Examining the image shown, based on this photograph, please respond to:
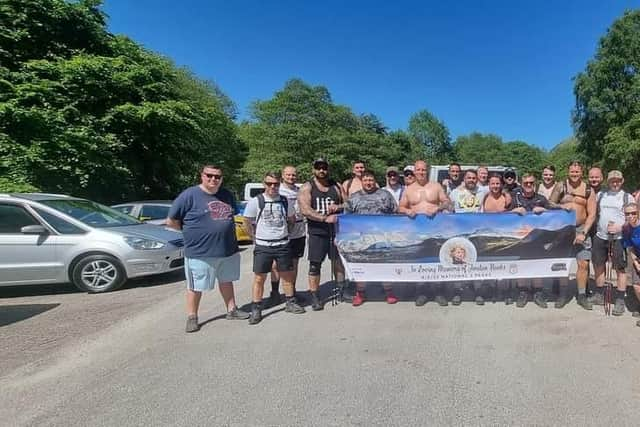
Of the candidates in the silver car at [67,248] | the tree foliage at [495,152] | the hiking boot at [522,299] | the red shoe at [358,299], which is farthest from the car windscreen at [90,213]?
the tree foliage at [495,152]

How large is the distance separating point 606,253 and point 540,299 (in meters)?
0.97

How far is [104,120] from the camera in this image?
1723 centimetres

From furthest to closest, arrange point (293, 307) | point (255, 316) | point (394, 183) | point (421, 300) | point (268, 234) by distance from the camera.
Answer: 1. point (394, 183)
2. point (421, 300)
3. point (293, 307)
4. point (268, 234)
5. point (255, 316)

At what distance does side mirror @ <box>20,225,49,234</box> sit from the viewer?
20.5 ft

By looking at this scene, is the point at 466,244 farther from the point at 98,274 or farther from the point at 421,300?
the point at 98,274

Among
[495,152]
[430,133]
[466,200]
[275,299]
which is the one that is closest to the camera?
[275,299]

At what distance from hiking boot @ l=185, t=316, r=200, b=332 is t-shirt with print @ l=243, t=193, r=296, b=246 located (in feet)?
3.67

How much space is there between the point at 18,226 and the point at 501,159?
98212mm

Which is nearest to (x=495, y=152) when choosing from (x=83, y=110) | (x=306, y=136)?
(x=306, y=136)

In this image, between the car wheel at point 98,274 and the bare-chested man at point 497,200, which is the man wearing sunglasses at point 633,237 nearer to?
the bare-chested man at point 497,200

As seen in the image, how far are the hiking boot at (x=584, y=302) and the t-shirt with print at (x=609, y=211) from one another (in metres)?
0.77

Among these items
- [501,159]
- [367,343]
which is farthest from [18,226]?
[501,159]

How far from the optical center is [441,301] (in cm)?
545

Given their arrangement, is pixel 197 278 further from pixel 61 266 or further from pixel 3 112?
pixel 3 112
